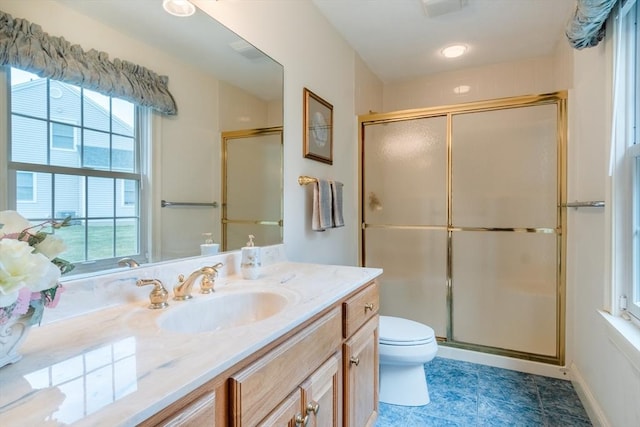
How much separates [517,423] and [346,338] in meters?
1.19

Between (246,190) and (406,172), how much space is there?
1554 millimetres

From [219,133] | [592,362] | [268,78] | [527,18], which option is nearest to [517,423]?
[592,362]

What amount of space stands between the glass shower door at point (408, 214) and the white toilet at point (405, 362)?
2.40 feet

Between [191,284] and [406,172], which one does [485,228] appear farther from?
[191,284]

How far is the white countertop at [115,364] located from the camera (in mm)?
469

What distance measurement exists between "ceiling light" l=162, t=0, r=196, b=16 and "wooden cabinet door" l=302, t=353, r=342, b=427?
134 cm

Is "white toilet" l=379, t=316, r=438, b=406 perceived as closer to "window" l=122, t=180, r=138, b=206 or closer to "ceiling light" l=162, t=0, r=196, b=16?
"window" l=122, t=180, r=138, b=206

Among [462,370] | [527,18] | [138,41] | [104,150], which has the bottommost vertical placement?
[462,370]

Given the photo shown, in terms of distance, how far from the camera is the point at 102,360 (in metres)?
0.62

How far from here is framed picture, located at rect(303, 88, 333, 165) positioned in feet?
6.48

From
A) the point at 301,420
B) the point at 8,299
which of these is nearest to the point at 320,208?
the point at 301,420

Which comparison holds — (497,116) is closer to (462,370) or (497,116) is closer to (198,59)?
(462,370)

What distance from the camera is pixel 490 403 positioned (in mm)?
1881

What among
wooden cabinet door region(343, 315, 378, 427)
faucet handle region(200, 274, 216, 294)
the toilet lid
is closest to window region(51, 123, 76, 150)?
faucet handle region(200, 274, 216, 294)
